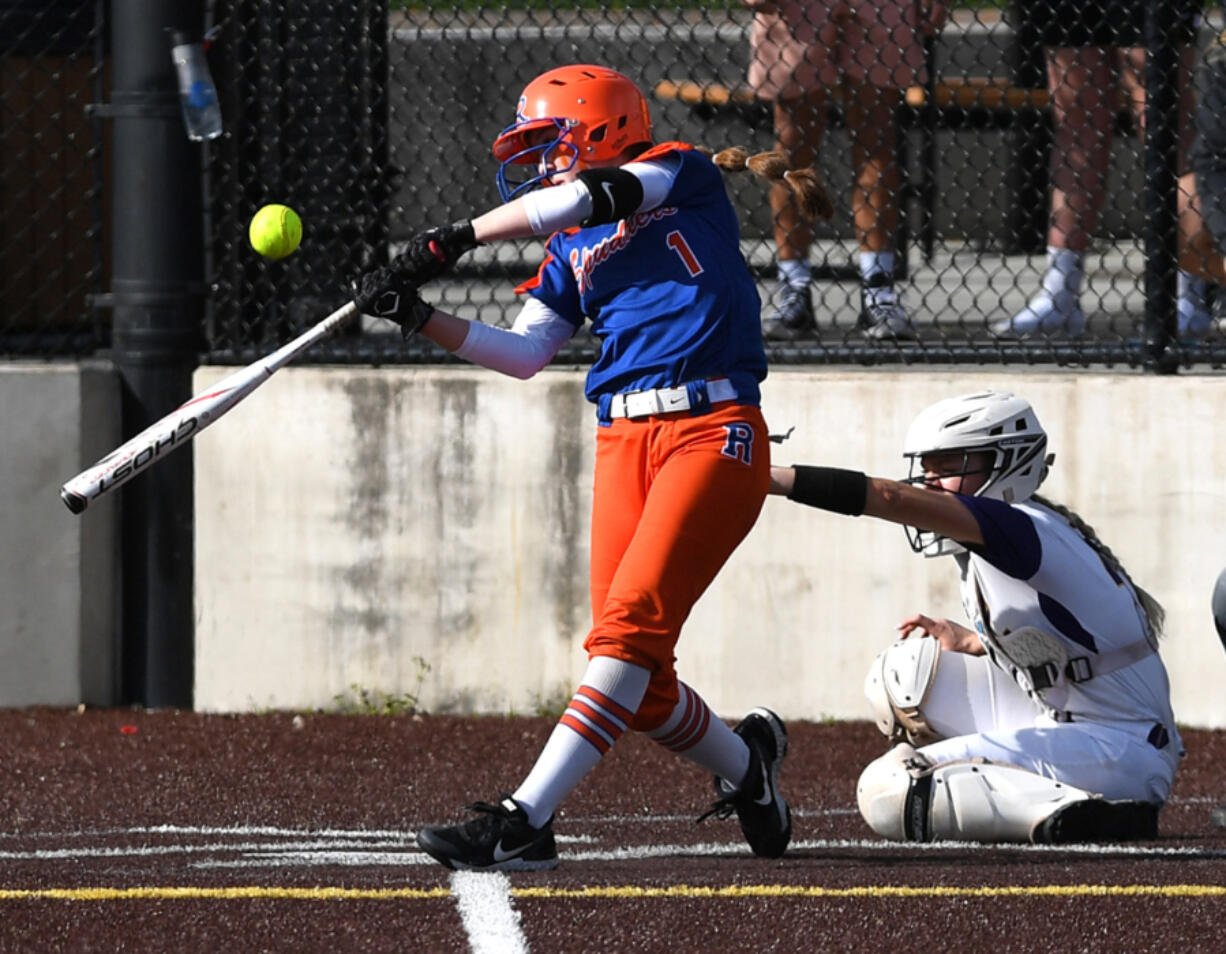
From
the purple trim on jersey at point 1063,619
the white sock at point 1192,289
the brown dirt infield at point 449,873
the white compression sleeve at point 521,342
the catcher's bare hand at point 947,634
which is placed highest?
the white sock at point 1192,289

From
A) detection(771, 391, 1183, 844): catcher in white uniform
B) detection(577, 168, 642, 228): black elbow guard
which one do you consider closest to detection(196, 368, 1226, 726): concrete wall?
detection(771, 391, 1183, 844): catcher in white uniform

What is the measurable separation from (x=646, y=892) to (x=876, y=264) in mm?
3560

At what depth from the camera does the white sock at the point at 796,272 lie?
7.10 m

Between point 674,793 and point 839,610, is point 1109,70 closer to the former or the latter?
point 839,610

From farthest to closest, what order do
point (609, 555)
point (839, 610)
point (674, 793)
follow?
point (839, 610) < point (674, 793) < point (609, 555)

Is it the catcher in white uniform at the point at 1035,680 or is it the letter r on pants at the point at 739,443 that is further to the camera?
the catcher in white uniform at the point at 1035,680

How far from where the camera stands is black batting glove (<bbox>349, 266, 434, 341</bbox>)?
4344mm

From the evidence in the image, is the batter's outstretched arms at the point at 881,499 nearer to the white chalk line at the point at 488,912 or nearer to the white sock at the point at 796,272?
the white chalk line at the point at 488,912

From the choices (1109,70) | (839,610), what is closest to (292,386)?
(839,610)

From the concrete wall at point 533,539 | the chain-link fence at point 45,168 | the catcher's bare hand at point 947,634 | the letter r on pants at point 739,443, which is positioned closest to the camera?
the letter r on pants at point 739,443

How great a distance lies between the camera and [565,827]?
521 cm

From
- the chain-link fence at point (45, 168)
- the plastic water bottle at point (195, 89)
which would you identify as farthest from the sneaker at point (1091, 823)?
the chain-link fence at point (45, 168)

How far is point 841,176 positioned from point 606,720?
5865 millimetres

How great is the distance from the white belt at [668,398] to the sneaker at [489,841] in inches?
35.4
